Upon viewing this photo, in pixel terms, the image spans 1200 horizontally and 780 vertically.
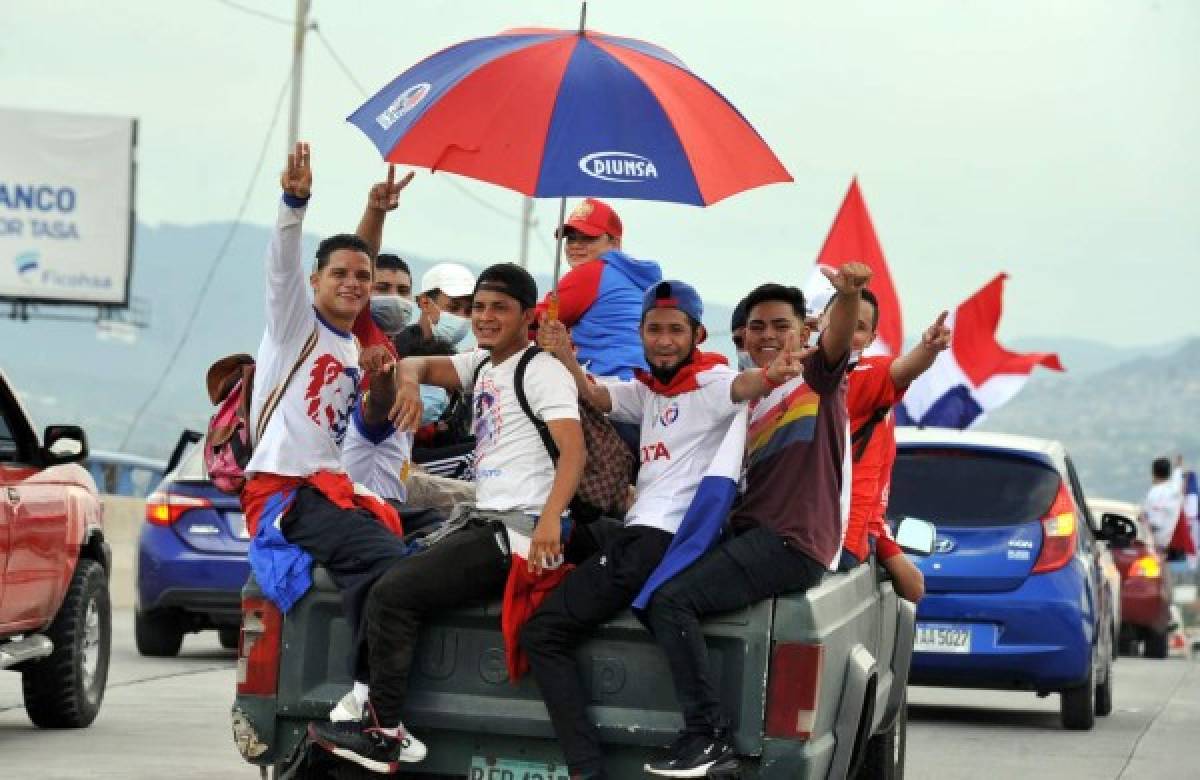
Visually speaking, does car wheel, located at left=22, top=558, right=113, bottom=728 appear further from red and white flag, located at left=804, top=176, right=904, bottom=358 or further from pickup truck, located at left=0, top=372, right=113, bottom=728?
red and white flag, located at left=804, top=176, right=904, bottom=358

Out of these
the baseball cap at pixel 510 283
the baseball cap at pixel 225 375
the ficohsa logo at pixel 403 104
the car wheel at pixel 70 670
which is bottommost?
the car wheel at pixel 70 670

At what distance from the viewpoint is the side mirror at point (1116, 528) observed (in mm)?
16781

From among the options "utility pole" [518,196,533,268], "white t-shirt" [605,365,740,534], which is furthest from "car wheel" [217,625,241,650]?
"utility pole" [518,196,533,268]

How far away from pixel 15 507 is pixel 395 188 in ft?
12.0

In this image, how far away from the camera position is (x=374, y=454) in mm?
8969

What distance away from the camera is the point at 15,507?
1214 cm

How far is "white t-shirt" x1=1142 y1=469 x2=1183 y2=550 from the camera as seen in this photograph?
3644cm

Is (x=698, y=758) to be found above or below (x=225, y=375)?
below

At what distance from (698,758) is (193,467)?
10924mm

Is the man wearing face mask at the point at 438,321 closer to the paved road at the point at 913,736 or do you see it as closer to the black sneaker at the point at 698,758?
the paved road at the point at 913,736

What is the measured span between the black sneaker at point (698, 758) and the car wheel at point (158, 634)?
11.2m

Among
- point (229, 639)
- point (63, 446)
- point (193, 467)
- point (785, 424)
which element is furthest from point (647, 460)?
point (229, 639)

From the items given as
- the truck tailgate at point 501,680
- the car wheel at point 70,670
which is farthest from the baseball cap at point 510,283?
the car wheel at point 70,670

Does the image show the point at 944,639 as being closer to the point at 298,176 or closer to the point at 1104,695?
the point at 1104,695
